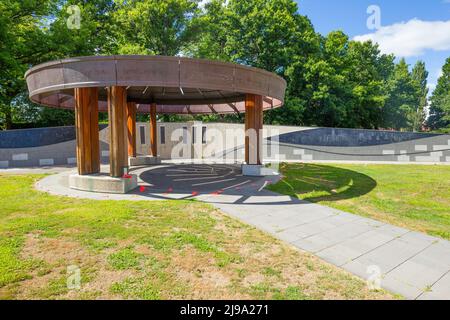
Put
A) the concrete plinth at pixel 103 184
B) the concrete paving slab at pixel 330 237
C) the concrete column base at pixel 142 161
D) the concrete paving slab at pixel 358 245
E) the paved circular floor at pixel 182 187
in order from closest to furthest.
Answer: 1. the concrete paving slab at pixel 358 245
2. the concrete paving slab at pixel 330 237
3. the paved circular floor at pixel 182 187
4. the concrete plinth at pixel 103 184
5. the concrete column base at pixel 142 161

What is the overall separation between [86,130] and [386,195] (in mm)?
11510

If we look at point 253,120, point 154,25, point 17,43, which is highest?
point 154,25

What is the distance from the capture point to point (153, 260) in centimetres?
440

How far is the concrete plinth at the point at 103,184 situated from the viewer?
29.8 ft

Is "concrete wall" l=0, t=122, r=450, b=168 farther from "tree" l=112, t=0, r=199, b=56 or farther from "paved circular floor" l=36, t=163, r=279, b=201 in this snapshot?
"tree" l=112, t=0, r=199, b=56

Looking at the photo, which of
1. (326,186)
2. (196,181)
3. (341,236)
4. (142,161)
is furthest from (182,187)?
(142,161)

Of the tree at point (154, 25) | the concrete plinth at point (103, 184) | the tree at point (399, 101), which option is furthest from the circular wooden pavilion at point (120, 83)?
the tree at point (399, 101)

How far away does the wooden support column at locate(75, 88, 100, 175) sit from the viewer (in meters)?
9.84

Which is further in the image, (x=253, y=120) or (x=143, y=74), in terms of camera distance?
(x=253, y=120)

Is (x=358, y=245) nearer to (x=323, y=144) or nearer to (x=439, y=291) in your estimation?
(x=439, y=291)

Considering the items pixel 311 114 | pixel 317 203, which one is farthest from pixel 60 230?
pixel 311 114

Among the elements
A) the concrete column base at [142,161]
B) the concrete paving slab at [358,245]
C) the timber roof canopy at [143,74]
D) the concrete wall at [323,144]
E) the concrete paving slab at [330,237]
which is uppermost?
the timber roof canopy at [143,74]

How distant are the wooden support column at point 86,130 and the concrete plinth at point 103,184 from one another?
25.8 inches

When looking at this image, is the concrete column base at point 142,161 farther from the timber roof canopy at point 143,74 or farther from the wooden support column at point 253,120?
the wooden support column at point 253,120
